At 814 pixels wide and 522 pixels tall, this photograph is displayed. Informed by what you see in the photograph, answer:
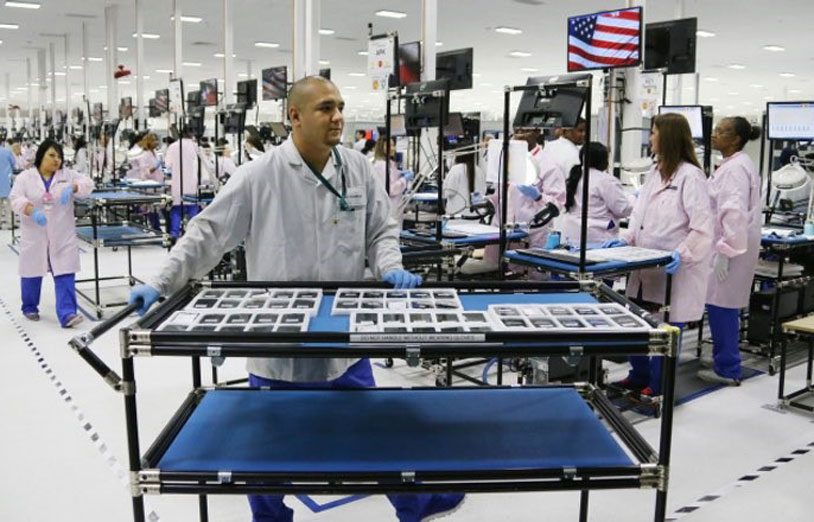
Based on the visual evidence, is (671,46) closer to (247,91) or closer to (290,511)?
(247,91)

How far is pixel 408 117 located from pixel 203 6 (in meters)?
9.70

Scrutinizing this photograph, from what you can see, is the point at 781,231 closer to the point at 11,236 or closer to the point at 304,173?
the point at 304,173

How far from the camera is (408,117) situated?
15.4 feet

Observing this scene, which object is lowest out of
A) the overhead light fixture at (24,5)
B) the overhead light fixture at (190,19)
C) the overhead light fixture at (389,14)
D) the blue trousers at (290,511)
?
the blue trousers at (290,511)

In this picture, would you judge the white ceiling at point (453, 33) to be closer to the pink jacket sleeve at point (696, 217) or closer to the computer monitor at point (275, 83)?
the computer monitor at point (275, 83)

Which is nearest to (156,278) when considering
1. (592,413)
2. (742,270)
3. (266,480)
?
(266,480)

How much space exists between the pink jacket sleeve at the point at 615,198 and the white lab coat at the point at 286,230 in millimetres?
2910

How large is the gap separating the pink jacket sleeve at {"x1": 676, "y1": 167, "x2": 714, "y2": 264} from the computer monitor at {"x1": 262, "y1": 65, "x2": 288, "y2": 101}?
16.5 ft

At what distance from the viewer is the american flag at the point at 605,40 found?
5305mm

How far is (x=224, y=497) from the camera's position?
3.30m

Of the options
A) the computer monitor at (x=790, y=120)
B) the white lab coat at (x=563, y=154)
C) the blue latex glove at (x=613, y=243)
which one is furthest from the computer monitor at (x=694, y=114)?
the blue latex glove at (x=613, y=243)

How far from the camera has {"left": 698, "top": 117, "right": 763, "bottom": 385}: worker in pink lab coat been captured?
15.2 ft

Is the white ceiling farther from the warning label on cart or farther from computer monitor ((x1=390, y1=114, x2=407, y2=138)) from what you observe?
the warning label on cart

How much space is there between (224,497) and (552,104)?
236 cm
